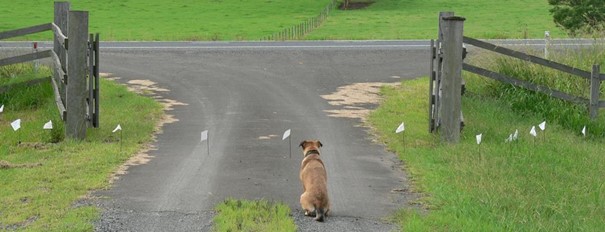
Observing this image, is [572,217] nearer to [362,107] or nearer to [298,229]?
[298,229]

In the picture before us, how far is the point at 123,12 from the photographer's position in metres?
57.8

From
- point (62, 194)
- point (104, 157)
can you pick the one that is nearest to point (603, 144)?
point (104, 157)

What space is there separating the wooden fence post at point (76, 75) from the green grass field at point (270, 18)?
2362 cm

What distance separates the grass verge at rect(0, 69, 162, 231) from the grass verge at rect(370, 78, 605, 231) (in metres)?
3.26

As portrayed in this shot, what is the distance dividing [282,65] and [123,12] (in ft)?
114

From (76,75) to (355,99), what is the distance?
19.9ft

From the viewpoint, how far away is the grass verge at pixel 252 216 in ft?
30.7

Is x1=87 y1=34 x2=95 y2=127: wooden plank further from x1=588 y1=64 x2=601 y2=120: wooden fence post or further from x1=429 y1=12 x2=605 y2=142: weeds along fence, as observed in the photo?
x1=588 y1=64 x2=601 y2=120: wooden fence post

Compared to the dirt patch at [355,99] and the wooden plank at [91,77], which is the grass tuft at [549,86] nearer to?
the dirt patch at [355,99]

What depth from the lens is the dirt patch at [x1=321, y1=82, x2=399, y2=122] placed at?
58.1ft

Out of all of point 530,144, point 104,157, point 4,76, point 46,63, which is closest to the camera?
point 104,157

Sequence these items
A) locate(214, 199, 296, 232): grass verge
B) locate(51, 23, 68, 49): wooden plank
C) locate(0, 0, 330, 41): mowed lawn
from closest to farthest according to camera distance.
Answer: locate(214, 199, 296, 232): grass verge → locate(51, 23, 68, 49): wooden plank → locate(0, 0, 330, 41): mowed lawn

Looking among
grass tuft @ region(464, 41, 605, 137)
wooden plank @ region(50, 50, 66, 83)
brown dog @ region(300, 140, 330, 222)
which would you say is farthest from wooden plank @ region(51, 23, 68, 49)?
grass tuft @ region(464, 41, 605, 137)

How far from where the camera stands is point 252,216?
9.83 m
